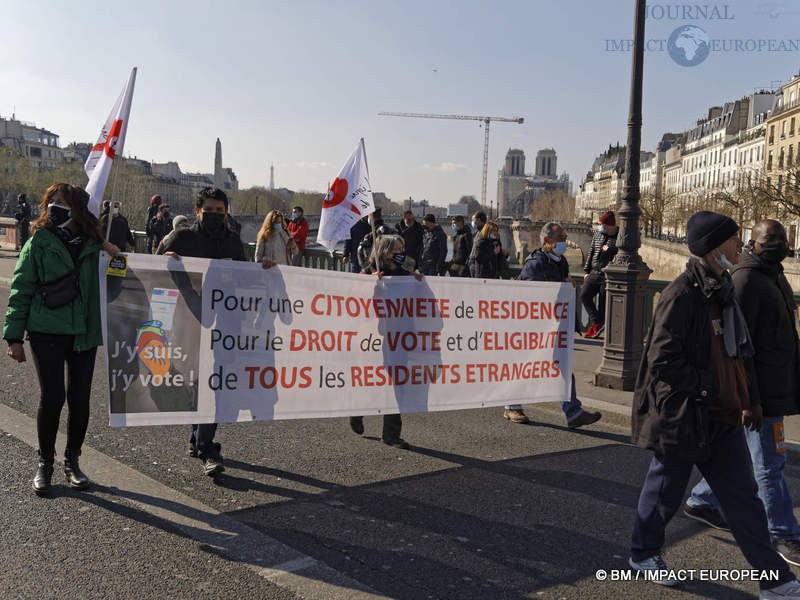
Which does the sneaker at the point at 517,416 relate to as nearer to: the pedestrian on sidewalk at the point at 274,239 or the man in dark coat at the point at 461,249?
the pedestrian on sidewalk at the point at 274,239

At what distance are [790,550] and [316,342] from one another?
3076mm

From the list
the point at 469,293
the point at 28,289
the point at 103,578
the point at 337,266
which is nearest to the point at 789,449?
the point at 469,293

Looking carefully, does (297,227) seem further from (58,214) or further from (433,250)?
(58,214)

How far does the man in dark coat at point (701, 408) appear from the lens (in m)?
3.81

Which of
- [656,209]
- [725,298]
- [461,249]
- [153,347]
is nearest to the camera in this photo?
[725,298]

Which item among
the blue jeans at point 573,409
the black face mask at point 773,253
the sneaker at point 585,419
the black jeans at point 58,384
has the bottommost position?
the sneaker at point 585,419

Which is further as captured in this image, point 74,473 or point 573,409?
point 573,409

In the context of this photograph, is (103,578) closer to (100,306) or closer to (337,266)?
(100,306)

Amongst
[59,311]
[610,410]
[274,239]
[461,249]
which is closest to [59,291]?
[59,311]

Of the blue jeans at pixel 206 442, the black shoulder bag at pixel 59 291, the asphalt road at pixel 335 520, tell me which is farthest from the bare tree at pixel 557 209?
the black shoulder bag at pixel 59 291

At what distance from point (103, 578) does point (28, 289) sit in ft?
6.23

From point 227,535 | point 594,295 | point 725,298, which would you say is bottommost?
point 227,535

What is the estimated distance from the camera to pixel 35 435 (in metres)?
6.17

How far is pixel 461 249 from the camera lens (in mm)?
13984
